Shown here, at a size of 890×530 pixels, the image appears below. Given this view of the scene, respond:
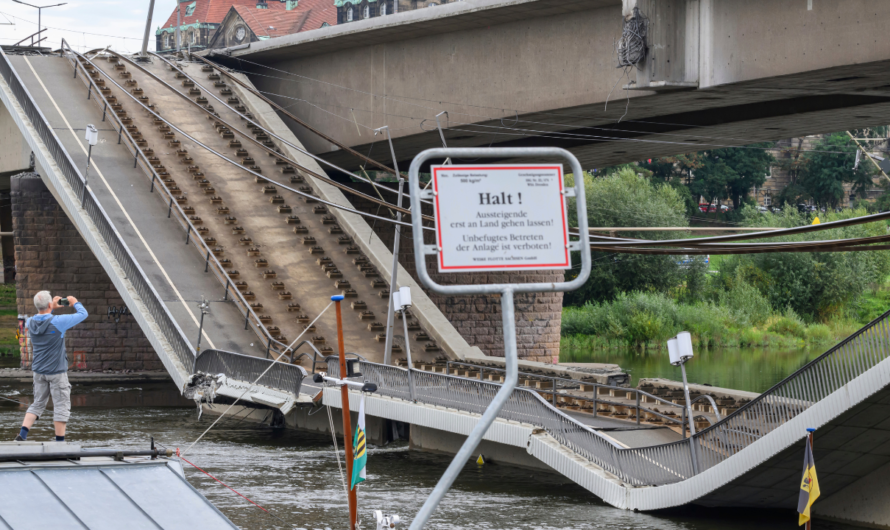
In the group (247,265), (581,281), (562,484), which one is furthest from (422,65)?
(581,281)

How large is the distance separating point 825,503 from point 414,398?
7.50 m

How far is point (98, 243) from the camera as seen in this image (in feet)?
86.7

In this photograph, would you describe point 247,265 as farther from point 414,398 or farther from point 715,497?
point 715,497

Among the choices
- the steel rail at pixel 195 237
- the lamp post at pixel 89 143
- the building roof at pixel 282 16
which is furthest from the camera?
the building roof at pixel 282 16

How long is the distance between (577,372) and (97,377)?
18152 millimetres

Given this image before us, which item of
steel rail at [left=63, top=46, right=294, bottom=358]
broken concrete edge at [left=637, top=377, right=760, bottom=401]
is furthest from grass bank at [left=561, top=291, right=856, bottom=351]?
broken concrete edge at [left=637, top=377, right=760, bottom=401]

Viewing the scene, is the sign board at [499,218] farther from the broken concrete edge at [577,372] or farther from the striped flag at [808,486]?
the broken concrete edge at [577,372]

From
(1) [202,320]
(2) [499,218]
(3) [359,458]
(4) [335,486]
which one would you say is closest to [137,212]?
(1) [202,320]

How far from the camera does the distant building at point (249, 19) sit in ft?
342

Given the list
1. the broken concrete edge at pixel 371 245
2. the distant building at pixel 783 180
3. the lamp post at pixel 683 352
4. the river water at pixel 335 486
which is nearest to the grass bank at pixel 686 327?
the broken concrete edge at pixel 371 245

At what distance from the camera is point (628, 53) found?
19594 millimetres

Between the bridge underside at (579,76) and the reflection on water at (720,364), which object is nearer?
the bridge underside at (579,76)

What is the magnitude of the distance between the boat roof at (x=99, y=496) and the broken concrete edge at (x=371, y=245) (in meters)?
18.0

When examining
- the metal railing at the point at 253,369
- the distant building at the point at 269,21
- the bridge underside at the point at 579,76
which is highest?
the distant building at the point at 269,21
